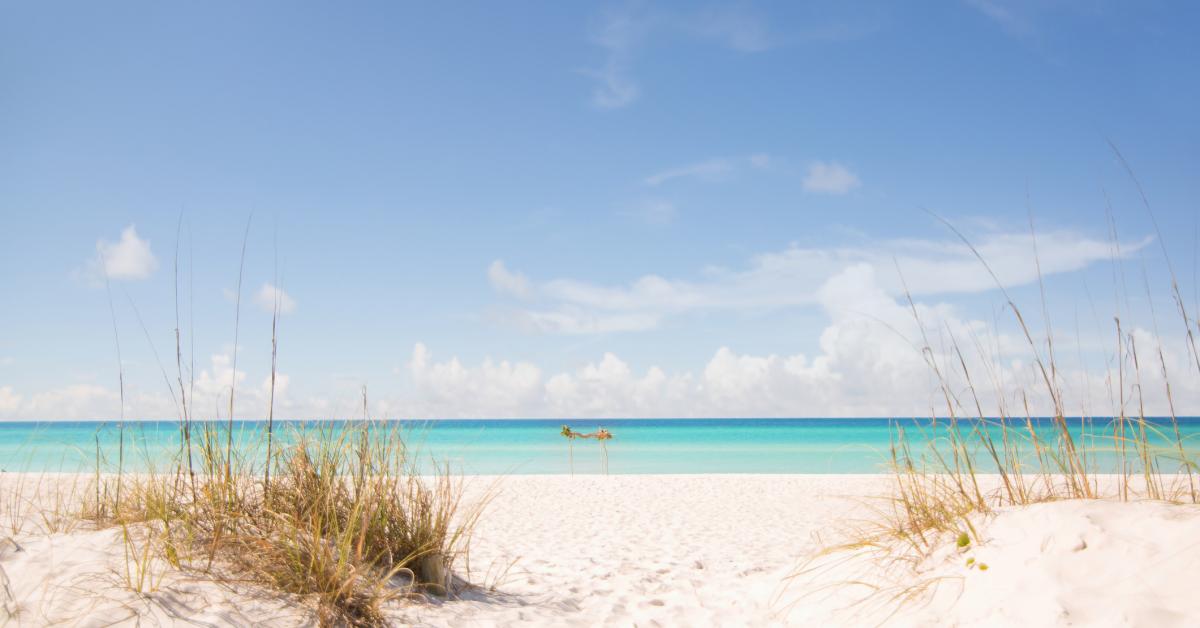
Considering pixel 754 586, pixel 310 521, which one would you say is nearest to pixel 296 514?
pixel 310 521

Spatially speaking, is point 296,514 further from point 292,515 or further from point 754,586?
point 754,586

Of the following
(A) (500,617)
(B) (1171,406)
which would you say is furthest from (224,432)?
(B) (1171,406)

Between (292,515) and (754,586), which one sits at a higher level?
(292,515)

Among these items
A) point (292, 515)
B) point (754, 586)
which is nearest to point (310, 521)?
point (292, 515)

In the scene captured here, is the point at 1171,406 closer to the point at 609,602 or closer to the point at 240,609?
the point at 609,602

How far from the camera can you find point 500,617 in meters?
3.66

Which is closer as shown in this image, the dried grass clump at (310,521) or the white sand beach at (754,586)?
the white sand beach at (754,586)

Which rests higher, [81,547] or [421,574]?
[81,547]

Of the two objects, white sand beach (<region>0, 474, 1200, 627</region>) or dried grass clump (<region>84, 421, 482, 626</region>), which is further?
dried grass clump (<region>84, 421, 482, 626</region>)

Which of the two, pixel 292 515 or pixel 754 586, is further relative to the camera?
pixel 754 586

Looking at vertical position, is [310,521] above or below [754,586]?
above

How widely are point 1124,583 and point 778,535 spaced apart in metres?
5.32

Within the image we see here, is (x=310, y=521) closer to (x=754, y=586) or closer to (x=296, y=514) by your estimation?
(x=296, y=514)

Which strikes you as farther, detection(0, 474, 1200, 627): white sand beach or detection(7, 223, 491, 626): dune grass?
detection(7, 223, 491, 626): dune grass
